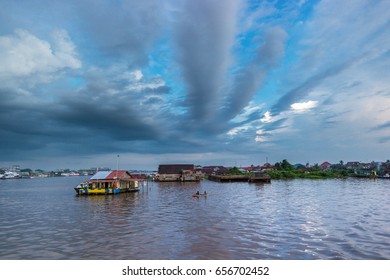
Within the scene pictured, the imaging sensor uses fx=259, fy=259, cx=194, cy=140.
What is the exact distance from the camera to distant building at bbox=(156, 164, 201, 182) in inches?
4122

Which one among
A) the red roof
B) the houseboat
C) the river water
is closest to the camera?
the river water

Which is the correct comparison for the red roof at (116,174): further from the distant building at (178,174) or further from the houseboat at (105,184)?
the distant building at (178,174)

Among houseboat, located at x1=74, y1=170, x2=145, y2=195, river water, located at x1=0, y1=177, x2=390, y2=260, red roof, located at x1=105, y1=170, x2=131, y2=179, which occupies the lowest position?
river water, located at x1=0, y1=177, x2=390, y2=260

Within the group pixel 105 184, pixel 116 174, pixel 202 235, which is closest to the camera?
pixel 202 235

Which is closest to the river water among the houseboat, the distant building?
the houseboat

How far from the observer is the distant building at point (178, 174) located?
104706 millimetres

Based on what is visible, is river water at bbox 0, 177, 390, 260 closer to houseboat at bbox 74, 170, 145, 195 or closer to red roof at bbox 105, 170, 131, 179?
houseboat at bbox 74, 170, 145, 195

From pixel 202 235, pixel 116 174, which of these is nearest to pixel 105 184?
pixel 116 174

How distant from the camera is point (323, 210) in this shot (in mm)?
29922

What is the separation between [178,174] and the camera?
10612cm

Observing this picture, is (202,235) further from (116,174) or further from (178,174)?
(178,174)
